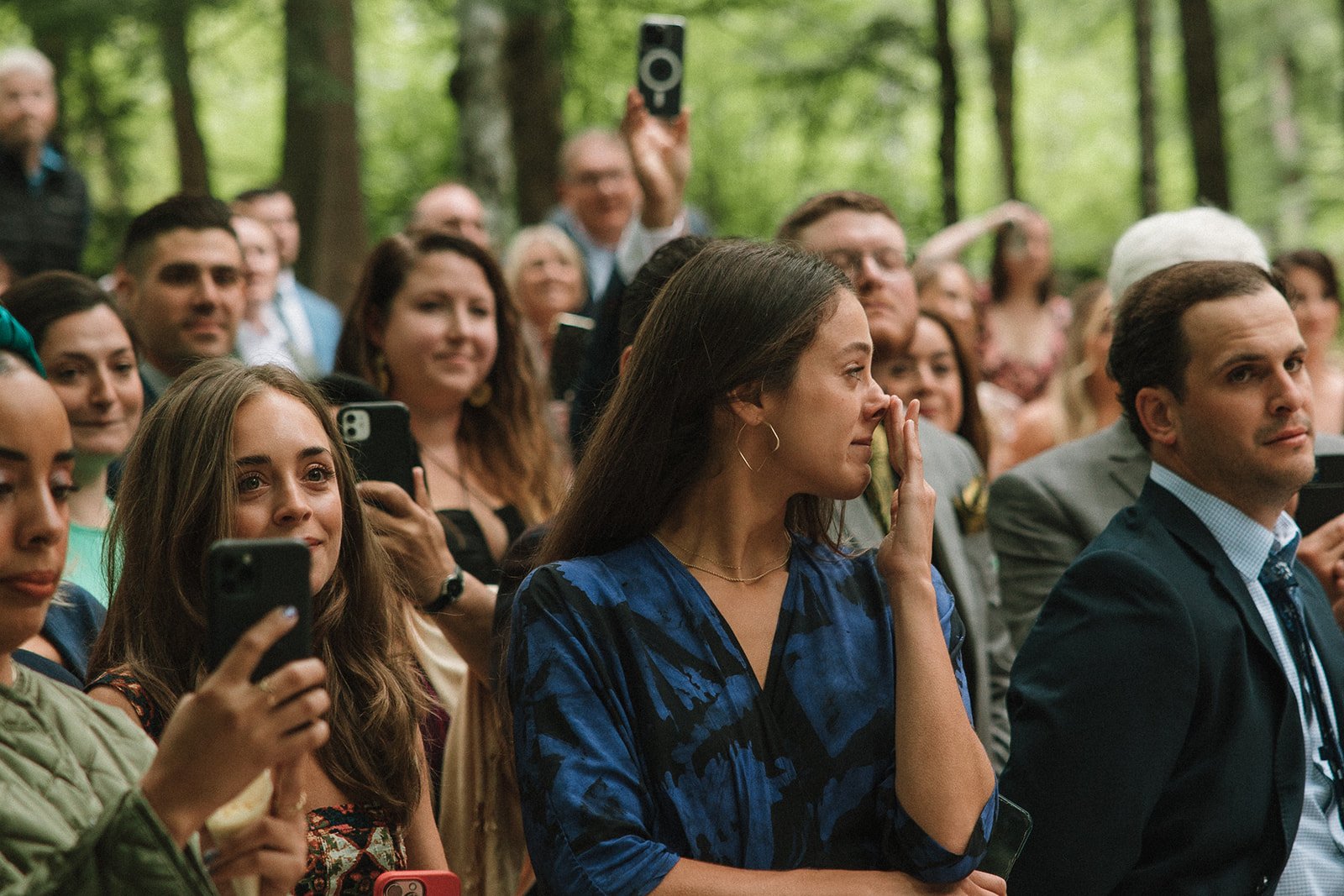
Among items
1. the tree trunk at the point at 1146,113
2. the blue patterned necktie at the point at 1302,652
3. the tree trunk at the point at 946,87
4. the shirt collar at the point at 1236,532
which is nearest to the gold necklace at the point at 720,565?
the shirt collar at the point at 1236,532

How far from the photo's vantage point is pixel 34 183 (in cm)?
838

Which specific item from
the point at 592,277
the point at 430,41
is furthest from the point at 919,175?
the point at 592,277

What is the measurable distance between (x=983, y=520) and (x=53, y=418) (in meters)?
3.14

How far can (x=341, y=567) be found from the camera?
326cm

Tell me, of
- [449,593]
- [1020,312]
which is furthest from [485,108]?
[449,593]

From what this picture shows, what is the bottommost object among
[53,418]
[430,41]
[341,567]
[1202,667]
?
[1202,667]

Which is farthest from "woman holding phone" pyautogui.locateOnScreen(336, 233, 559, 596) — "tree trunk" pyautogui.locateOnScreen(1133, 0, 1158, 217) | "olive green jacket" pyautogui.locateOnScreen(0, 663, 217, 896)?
"tree trunk" pyautogui.locateOnScreen(1133, 0, 1158, 217)

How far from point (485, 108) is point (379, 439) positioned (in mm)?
6515

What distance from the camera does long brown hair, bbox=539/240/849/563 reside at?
2818 millimetres

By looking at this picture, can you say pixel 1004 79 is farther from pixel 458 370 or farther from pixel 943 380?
pixel 458 370

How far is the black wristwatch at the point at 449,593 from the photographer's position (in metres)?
3.67

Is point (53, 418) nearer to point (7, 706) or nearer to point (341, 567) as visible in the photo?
point (7, 706)

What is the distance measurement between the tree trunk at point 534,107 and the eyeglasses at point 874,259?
6512mm

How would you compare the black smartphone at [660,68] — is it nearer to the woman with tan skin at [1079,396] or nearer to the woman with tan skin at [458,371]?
the woman with tan skin at [458,371]
